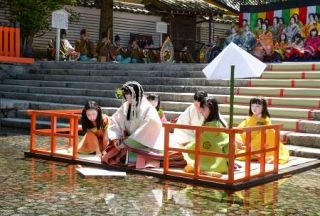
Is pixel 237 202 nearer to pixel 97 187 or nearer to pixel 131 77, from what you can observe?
pixel 97 187

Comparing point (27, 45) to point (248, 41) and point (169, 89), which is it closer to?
point (248, 41)

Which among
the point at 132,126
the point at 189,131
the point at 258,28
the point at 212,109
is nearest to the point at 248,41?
the point at 258,28

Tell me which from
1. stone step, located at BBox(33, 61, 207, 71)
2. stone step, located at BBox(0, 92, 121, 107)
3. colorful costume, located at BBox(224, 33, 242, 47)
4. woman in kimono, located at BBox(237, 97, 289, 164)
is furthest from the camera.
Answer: colorful costume, located at BBox(224, 33, 242, 47)

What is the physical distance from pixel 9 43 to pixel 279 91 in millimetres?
9007

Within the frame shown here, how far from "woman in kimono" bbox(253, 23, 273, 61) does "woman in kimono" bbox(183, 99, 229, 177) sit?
9350 millimetres

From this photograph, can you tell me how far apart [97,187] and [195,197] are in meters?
1.27

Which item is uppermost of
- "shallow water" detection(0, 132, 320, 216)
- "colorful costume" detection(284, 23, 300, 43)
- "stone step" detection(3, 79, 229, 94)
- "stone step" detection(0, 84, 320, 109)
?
"colorful costume" detection(284, 23, 300, 43)

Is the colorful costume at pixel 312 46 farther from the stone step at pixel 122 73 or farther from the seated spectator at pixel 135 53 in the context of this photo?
the seated spectator at pixel 135 53

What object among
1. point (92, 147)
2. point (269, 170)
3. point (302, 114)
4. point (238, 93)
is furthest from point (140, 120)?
point (238, 93)

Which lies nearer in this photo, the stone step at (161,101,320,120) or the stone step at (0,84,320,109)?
the stone step at (161,101,320,120)

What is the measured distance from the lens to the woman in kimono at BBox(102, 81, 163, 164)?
8039mm

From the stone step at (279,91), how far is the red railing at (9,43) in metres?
7.64

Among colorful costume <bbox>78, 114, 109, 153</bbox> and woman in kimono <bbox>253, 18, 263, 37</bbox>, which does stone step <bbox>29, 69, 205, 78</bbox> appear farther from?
woman in kimono <bbox>253, 18, 263, 37</bbox>

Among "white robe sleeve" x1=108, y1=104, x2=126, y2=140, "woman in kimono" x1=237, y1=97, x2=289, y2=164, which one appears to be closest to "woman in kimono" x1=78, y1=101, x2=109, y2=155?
"white robe sleeve" x1=108, y1=104, x2=126, y2=140
